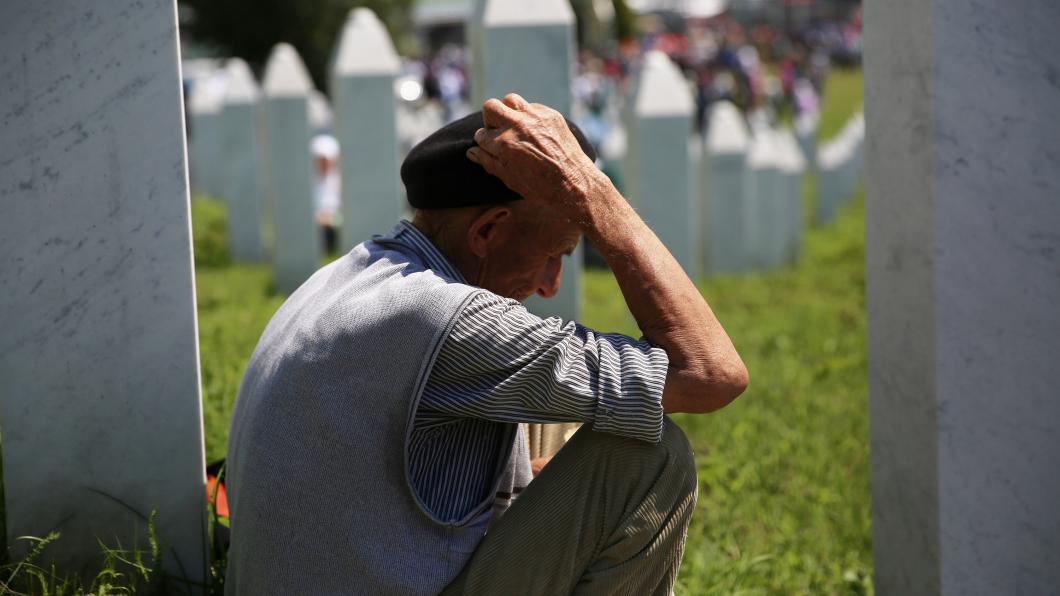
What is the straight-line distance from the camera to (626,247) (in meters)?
2.39

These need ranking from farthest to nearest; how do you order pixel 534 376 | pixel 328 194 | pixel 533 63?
pixel 328 194 < pixel 533 63 < pixel 534 376

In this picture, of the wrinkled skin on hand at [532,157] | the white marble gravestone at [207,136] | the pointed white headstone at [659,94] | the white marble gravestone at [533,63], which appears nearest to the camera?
the wrinkled skin on hand at [532,157]

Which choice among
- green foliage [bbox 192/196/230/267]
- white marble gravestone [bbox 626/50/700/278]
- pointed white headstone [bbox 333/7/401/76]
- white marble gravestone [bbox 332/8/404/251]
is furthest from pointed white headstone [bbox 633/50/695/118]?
green foliage [bbox 192/196/230/267]

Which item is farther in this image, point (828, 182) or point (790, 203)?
point (828, 182)

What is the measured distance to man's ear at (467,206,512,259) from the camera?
8.18 ft

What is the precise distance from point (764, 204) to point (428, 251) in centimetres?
759

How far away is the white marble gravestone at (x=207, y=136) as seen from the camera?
1048 centimetres

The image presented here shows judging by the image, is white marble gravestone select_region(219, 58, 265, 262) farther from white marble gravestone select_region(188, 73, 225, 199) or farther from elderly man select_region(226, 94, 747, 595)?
elderly man select_region(226, 94, 747, 595)

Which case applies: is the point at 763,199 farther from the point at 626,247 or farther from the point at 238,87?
the point at 626,247

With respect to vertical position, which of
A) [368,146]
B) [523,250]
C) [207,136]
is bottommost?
[207,136]

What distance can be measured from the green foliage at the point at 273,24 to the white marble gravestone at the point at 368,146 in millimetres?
21181

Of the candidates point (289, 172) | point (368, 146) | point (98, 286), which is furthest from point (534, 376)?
point (289, 172)

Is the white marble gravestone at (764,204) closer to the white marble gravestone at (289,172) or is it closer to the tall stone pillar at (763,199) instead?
the tall stone pillar at (763,199)

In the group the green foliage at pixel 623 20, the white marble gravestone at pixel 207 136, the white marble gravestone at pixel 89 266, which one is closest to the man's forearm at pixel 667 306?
the white marble gravestone at pixel 89 266
